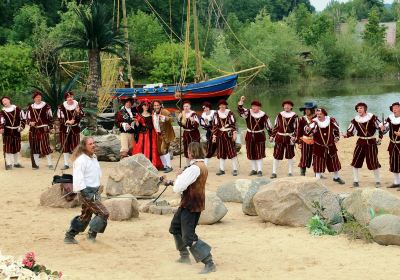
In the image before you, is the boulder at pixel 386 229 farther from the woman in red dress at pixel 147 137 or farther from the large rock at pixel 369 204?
the woman in red dress at pixel 147 137

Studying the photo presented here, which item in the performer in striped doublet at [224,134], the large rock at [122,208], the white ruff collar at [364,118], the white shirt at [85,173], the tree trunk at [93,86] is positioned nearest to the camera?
the white shirt at [85,173]

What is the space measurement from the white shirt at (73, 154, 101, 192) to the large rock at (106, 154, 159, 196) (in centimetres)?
298

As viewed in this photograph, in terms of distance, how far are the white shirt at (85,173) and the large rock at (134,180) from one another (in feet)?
9.77

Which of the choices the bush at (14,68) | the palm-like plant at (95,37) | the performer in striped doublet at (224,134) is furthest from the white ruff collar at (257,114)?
the bush at (14,68)

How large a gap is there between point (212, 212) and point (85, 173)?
230 cm

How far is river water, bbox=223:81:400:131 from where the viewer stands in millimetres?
37031

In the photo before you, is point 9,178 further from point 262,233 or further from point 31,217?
point 262,233

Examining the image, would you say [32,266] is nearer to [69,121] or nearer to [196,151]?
[196,151]

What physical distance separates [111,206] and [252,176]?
508cm

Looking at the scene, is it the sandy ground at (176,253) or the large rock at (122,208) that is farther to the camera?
the large rock at (122,208)

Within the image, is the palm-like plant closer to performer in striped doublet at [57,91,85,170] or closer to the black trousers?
performer in striped doublet at [57,91,85,170]

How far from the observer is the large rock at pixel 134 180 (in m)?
12.7

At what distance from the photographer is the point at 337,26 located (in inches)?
3339

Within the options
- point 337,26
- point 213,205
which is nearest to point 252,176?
point 213,205
